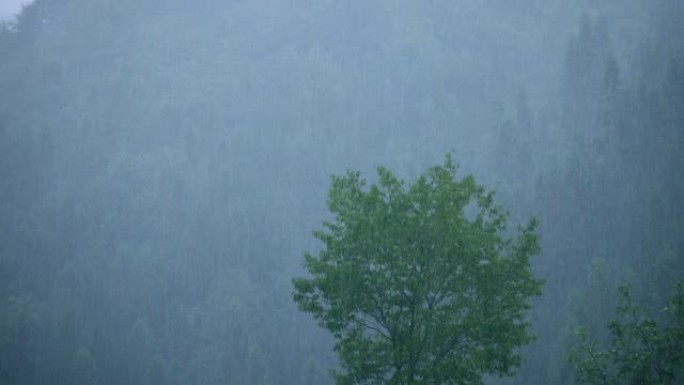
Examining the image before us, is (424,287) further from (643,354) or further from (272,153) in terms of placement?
(272,153)

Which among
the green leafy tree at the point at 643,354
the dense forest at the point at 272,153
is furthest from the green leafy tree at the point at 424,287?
the dense forest at the point at 272,153

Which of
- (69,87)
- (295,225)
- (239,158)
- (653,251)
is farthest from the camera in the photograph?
(69,87)

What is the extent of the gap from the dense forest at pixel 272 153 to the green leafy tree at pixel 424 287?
60.7 metres

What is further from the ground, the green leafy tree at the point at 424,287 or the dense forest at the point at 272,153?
the dense forest at the point at 272,153

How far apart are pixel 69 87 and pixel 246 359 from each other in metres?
99.5

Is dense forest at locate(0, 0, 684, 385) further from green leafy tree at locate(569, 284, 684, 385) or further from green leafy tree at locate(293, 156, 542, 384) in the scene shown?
green leafy tree at locate(293, 156, 542, 384)

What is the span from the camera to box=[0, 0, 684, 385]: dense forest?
96562 mm

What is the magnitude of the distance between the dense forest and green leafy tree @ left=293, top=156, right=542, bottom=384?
60.7 meters

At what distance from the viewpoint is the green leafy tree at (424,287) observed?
1538cm

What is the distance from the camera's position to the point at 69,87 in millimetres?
159250

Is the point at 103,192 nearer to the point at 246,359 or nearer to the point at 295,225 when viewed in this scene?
the point at 295,225

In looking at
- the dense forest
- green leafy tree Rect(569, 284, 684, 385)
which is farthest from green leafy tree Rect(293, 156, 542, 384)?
the dense forest

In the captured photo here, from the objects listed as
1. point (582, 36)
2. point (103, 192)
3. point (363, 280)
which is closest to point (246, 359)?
point (103, 192)

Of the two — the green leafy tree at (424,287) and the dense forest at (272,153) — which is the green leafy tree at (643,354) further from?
the dense forest at (272,153)
